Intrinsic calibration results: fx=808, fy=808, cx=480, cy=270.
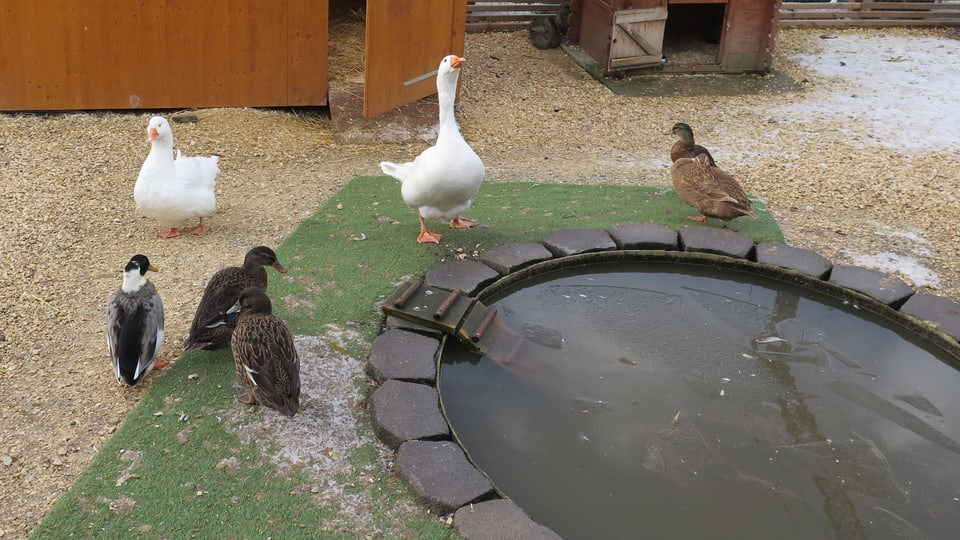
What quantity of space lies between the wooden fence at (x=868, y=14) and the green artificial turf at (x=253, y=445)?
8.42 metres

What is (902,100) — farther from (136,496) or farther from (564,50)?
(136,496)

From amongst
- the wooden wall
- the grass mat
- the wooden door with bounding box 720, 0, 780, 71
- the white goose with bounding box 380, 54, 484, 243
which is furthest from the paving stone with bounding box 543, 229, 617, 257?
the wooden door with bounding box 720, 0, 780, 71

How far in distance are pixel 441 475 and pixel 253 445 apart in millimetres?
935

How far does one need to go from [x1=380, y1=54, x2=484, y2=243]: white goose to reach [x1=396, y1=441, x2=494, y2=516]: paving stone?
222 centimetres

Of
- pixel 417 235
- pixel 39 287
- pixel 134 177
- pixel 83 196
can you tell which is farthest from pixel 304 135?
pixel 39 287

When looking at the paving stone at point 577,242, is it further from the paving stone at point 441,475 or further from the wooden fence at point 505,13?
the wooden fence at point 505,13

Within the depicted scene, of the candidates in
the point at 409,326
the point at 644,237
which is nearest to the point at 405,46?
the point at 644,237

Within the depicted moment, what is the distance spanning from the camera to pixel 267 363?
389 centimetres

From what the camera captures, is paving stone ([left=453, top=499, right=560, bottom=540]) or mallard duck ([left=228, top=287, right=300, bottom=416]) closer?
paving stone ([left=453, top=499, right=560, bottom=540])

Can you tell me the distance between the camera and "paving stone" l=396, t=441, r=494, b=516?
3.47 meters

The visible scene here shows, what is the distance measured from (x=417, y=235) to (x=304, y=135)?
2988 millimetres

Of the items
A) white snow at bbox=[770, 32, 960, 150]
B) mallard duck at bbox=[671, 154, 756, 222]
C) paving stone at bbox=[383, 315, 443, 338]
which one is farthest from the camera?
white snow at bbox=[770, 32, 960, 150]

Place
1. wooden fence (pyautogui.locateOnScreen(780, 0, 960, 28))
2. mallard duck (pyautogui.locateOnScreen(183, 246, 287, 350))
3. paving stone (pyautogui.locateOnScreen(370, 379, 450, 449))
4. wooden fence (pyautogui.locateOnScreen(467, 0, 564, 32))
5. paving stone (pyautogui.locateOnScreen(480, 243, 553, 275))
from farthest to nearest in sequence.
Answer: wooden fence (pyautogui.locateOnScreen(780, 0, 960, 28))
wooden fence (pyautogui.locateOnScreen(467, 0, 564, 32))
paving stone (pyautogui.locateOnScreen(480, 243, 553, 275))
mallard duck (pyautogui.locateOnScreen(183, 246, 287, 350))
paving stone (pyautogui.locateOnScreen(370, 379, 450, 449))

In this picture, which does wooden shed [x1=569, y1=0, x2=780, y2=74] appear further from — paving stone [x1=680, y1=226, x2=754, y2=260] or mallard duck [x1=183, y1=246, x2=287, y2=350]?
mallard duck [x1=183, y1=246, x2=287, y2=350]
